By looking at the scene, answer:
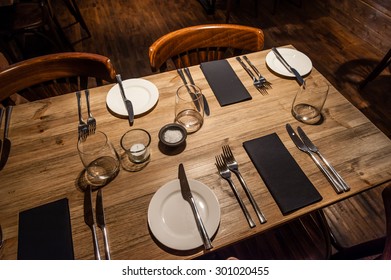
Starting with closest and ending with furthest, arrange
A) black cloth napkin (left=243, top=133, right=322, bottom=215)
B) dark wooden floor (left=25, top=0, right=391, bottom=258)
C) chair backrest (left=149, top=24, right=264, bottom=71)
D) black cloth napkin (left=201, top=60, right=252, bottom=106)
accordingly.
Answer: black cloth napkin (left=243, top=133, right=322, bottom=215) → black cloth napkin (left=201, top=60, right=252, bottom=106) → chair backrest (left=149, top=24, right=264, bottom=71) → dark wooden floor (left=25, top=0, right=391, bottom=258)

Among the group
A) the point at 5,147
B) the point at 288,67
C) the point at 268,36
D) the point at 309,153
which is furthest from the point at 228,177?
the point at 268,36

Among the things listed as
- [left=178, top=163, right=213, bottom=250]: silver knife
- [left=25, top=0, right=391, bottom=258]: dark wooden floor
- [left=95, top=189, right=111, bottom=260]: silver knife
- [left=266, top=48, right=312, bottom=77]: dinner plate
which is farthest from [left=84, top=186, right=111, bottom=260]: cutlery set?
[left=25, top=0, right=391, bottom=258]: dark wooden floor

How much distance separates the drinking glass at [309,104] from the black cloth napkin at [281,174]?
0.16 meters

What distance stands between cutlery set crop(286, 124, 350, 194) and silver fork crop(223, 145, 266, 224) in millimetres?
244

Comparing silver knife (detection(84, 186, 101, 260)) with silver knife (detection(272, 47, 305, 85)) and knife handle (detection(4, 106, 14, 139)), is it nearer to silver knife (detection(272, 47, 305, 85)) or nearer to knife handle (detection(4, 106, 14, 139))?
knife handle (detection(4, 106, 14, 139))

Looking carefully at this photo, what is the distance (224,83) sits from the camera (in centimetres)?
108

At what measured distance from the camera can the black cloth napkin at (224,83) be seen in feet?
3.39

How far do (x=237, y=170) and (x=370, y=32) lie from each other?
3.17 m

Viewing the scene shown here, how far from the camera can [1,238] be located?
0.69m

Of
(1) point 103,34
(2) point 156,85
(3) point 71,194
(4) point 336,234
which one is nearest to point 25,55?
(1) point 103,34

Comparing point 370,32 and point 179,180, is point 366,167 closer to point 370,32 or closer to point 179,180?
point 179,180

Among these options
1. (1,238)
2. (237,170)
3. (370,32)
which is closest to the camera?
(1,238)

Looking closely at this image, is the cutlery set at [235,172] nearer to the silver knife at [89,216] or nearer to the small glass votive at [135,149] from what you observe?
the small glass votive at [135,149]

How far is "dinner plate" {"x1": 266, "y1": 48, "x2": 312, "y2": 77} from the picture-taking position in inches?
44.2
